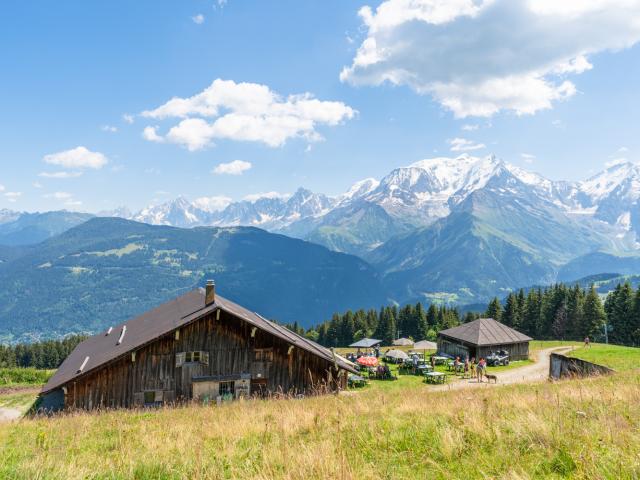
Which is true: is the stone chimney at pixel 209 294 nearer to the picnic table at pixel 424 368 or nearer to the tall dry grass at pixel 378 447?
the tall dry grass at pixel 378 447

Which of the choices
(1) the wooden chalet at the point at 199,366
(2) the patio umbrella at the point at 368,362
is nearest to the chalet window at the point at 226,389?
(1) the wooden chalet at the point at 199,366

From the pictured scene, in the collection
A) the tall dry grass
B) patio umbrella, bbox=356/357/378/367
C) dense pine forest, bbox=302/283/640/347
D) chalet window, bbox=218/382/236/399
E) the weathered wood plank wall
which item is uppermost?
the tall dry grass

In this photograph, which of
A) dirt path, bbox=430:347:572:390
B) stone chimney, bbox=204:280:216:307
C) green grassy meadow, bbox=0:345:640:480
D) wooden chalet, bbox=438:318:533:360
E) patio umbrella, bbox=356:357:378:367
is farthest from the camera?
wooden chalet, bbox=438:318:533:360

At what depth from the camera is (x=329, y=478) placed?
13.1 ft

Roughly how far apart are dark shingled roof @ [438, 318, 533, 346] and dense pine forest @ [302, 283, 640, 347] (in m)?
38.7

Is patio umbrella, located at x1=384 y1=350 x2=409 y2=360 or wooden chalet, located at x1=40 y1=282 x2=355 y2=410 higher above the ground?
wooden chalet, located at x1=40 y1=282 x2=355 y2=410

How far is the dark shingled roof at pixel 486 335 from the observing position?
50.4 m

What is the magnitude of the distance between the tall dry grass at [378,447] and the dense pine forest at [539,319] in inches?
3424

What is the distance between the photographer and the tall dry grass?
4.72 metres

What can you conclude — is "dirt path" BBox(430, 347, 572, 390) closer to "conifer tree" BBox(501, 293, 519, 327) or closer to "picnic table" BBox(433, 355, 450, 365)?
"picnic table" BBox(433, 355, 450, 365)

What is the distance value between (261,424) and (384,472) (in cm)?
381

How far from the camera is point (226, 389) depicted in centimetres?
2559

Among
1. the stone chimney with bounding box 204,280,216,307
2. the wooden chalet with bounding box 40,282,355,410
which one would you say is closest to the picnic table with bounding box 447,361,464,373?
the wooden chalet with bounding box 40,282,355,410

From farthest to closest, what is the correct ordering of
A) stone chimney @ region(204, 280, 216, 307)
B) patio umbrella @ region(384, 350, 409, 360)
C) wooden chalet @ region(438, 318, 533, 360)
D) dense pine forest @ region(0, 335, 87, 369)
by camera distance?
dense pine forest @ region(0, 335, 87, 369) → wooden chalet @ region(438, 318, 533, 360) → patio umbrella @ region(384, 350, 409, 360) → stone chimney @ region(204, 280, 216, 307)
